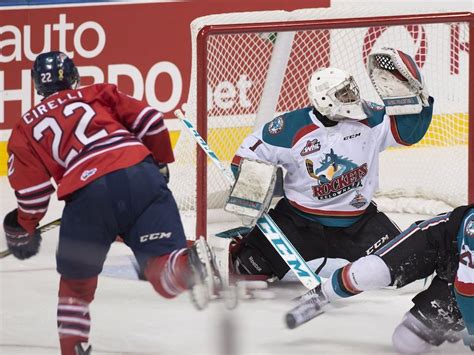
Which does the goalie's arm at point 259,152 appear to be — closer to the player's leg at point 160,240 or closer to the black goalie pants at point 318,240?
the black goalie pants at point 318,240

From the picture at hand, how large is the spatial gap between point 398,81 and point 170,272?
108cm

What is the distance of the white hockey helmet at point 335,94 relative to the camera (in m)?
3.59

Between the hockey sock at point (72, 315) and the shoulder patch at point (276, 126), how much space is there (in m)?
1.05

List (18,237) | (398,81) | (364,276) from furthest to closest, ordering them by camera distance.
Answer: (398,81)
(18,237)
(364,276)

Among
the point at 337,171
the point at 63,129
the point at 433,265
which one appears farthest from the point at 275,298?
the point at 63,129

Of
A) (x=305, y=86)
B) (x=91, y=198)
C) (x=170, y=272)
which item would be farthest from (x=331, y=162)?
(x=91, y=198)

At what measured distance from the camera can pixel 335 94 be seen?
3.59m

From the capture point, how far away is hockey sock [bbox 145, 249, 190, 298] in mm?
2822

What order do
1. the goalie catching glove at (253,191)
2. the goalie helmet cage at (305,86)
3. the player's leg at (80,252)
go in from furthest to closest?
the goalie helmet cage at (305,86) < the goalie catching glove at (253,191) < the player's leg at (80,252)

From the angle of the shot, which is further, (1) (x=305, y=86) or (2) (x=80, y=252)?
(1) (x=305, y=86)

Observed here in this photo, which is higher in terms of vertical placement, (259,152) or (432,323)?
(259,152)

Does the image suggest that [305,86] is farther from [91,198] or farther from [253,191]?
[91,198]

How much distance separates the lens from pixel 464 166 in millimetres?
4461

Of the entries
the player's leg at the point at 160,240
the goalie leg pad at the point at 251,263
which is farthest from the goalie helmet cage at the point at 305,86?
the player's leg at the point at 160,240
